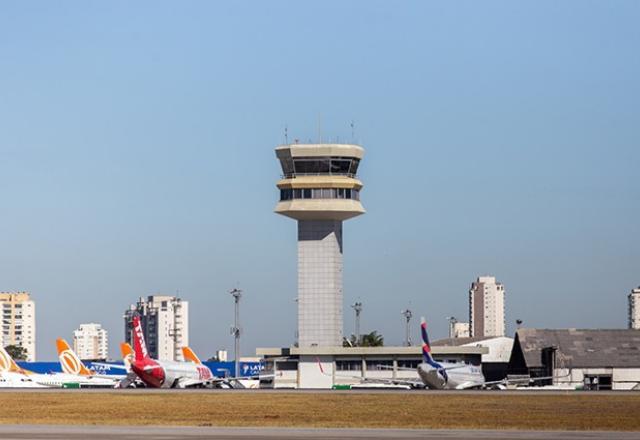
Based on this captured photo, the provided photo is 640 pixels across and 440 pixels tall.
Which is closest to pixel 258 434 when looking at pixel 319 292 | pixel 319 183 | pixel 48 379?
pixel 48 379

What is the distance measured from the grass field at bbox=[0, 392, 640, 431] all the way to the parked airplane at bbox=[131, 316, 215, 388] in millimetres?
21747

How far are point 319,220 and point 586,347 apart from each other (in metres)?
40.3

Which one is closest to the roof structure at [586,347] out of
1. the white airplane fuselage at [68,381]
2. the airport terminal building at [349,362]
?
the airport terminal building at [349,362]

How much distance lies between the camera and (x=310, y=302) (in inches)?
6737

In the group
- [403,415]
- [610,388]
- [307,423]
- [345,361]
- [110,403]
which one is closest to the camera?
[307,423]

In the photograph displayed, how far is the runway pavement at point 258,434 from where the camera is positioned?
62656 millimetres

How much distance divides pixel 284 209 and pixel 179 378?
35.8 m

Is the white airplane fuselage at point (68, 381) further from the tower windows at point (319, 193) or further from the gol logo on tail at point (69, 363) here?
the tower windows at point (319, 193)

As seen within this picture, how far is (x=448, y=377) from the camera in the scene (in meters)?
134

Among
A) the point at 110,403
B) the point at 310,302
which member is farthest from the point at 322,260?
the point at 110,403

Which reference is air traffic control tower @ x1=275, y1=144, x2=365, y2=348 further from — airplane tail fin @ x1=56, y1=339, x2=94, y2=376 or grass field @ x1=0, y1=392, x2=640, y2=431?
grass field @ x1=0, y1=392, x2=640, y2=431

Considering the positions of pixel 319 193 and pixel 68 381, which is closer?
pixel 68 381

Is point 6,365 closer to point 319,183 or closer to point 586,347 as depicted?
point 319,183

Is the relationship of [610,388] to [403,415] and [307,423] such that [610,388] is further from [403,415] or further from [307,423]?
[307,423]
